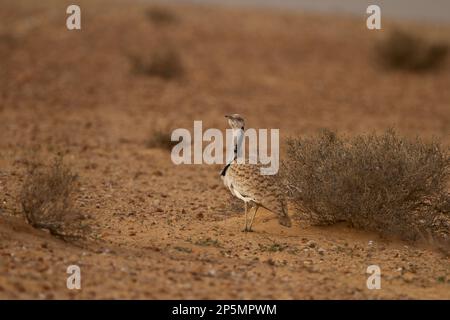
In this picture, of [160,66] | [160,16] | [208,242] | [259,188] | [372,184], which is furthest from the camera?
[160,16]

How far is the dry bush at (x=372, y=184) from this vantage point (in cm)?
757

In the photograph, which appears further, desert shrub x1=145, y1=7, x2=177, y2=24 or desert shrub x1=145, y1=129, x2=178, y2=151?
desert shrub x1=145, y1=7, x2=177, y2=24

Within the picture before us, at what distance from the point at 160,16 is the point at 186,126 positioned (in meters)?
13.1

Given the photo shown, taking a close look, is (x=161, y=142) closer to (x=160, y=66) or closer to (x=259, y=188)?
(x=259, y=188)

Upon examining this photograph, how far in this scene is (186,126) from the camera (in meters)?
15.0

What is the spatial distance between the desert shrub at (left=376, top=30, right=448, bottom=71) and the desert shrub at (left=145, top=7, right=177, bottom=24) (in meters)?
7.86

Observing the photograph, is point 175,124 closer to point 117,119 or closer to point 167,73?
point 117,119

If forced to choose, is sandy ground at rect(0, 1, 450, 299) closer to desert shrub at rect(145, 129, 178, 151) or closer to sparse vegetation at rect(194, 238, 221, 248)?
sparse vegetation at rect(194, 238, 221, 248)

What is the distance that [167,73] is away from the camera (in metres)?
20.0

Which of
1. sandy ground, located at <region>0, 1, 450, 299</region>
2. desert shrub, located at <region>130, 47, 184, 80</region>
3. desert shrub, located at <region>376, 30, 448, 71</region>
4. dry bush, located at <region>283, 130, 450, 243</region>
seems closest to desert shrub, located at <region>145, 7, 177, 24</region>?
sandy ground, located at <region>0, 1, 450, 299</region>

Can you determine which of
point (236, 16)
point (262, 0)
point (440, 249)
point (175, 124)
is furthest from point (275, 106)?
point (262, 0)

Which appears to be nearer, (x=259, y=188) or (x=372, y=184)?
(x=259, y=188)

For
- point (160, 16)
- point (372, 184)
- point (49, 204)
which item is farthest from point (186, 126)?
point (160, 16)

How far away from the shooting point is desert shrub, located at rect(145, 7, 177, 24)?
26797mm
